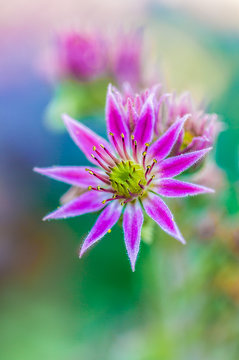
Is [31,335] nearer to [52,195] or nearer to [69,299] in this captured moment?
[69,299]

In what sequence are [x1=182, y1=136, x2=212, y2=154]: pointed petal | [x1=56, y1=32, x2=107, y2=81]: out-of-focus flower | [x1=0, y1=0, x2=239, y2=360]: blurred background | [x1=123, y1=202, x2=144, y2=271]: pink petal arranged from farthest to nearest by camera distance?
1. [x1=56, y1=32, x2=107, y2=81]: out-of-focus flower
2. [x1=0, y1=0, x2=239, y2=360]: blurred background
3. [x1=182, y1=136, x2=212, y2=154]: pointed petal
4. [x1=123, y1=202, x2=144, y2=271]: pink petal

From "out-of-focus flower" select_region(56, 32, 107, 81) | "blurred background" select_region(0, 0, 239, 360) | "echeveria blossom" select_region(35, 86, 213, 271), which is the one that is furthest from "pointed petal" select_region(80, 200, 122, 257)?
"out-of-focus flower" select_region(56, 32, 107, 81)

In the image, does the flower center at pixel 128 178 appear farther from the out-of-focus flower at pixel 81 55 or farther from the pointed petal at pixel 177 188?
the out-of-focus flower at pixel 81 55

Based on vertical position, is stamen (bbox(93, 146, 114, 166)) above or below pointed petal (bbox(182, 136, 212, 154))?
above

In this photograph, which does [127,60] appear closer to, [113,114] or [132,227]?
[113,114]

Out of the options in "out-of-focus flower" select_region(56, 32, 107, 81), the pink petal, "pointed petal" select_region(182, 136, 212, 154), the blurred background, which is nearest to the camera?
the pink petal

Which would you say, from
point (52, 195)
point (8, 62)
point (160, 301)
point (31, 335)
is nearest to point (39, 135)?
point (52, 195)

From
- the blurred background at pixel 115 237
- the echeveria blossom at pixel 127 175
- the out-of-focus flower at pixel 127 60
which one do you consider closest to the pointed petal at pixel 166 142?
the echeveria blossom at pixel 127 175

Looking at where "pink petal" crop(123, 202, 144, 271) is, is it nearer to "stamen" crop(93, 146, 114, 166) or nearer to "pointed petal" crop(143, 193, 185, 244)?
"pointed petal" crop(143, 193, 185, 244)
